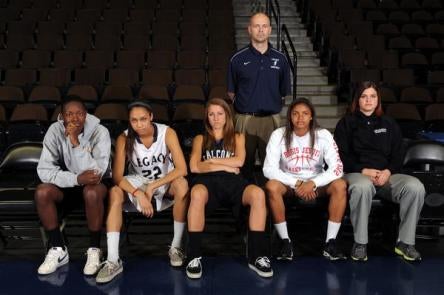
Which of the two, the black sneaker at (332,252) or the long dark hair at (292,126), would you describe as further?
the long dark hair at (292,126)

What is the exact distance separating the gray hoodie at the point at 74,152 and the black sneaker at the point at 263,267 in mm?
1130

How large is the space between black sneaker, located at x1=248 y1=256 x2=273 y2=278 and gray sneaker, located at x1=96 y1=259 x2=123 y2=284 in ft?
2.64

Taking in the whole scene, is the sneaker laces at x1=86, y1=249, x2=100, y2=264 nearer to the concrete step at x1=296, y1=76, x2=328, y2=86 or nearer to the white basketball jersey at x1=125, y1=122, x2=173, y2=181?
the white basketball jersey at x1=125, y1=122, x2=173, y2=181

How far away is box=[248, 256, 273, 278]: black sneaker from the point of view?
2813 mm

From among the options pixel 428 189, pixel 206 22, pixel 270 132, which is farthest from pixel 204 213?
pixel 206 22

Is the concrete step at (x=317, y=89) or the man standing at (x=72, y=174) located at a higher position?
the concrete step at (x=317, y=89)

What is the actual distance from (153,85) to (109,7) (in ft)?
10.7

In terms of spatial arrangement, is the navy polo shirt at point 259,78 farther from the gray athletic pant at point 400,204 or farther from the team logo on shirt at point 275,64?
the gray athletic pant at point 400,204

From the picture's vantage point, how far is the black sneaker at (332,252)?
3057mm

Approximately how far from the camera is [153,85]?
19.7ft

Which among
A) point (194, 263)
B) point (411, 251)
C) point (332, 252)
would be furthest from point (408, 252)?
point (194, 263)

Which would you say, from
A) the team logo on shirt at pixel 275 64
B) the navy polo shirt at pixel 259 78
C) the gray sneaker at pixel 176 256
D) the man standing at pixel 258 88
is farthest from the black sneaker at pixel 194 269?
the team logo on shirt at pixel 275 64

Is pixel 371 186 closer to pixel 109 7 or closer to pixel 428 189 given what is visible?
pixel 428 189

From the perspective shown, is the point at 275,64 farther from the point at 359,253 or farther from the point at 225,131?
the point at 359,253
